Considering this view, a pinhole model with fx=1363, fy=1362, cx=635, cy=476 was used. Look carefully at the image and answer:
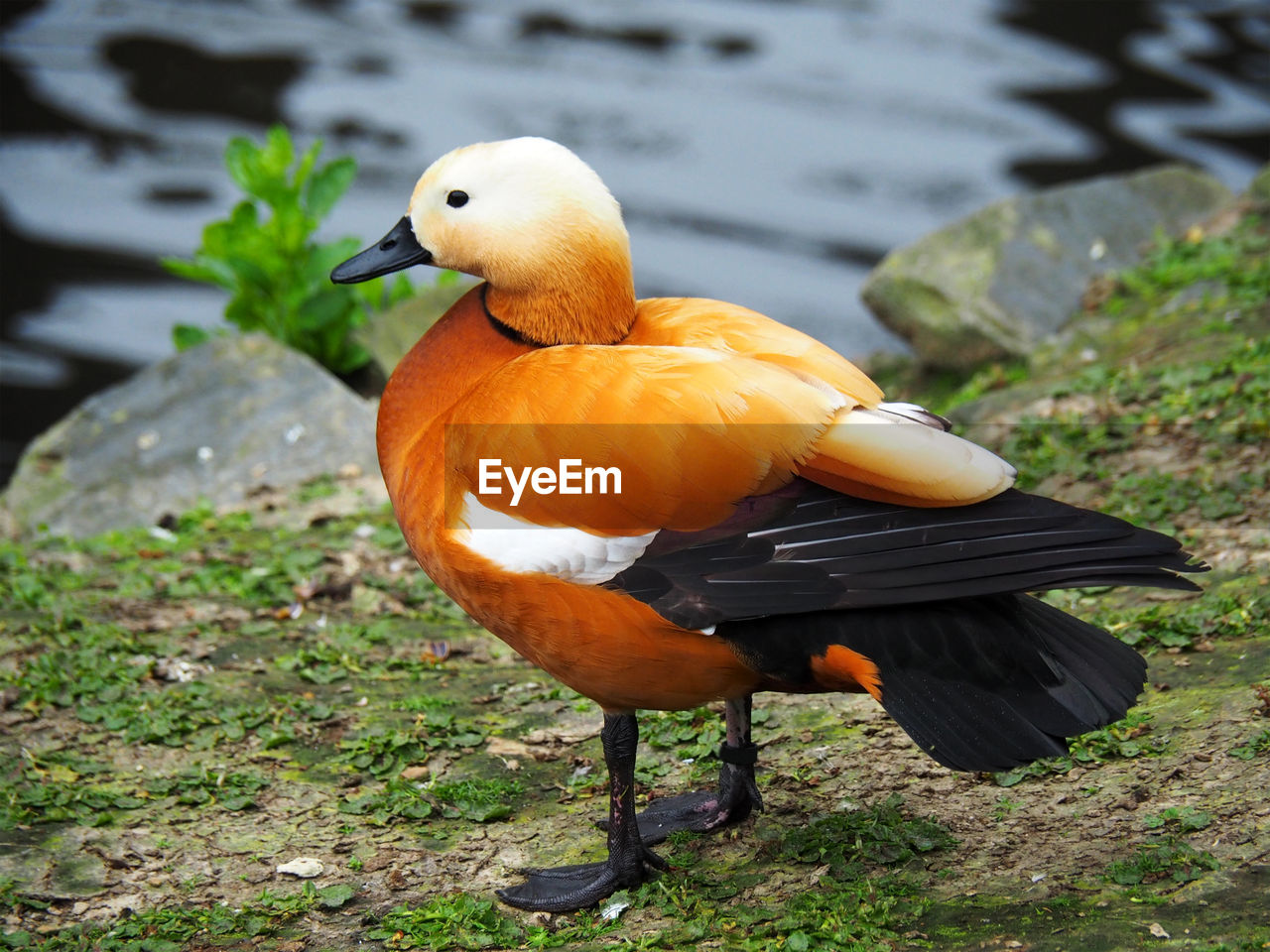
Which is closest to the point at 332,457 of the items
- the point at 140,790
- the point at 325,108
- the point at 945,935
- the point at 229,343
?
the point at 229,343

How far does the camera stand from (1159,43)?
458 inches

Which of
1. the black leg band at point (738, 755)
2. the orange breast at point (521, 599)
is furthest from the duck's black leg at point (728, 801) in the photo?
the orange breast at point (521, 599)

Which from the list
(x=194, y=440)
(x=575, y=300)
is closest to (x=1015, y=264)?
(x=194, y=440)

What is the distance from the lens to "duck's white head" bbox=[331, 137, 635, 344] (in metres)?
2.92

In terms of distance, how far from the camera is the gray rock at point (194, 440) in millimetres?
5488

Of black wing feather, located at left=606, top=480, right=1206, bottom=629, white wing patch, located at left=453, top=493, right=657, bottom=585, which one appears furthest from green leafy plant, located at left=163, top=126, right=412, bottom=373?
black wing feather, located at left=606, top=480, right=1206, bottom=629

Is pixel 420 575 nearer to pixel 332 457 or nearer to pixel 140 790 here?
pixel 332 457

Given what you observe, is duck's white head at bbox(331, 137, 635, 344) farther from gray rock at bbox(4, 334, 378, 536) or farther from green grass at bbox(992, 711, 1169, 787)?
gray rock at bbox(4, 334, 378, 536)

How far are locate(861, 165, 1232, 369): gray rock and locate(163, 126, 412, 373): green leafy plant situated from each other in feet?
8.08

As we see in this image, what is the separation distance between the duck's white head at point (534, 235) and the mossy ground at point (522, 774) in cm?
121

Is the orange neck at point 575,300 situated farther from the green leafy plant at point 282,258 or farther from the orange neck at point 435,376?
the green leafy plant at point 282,258

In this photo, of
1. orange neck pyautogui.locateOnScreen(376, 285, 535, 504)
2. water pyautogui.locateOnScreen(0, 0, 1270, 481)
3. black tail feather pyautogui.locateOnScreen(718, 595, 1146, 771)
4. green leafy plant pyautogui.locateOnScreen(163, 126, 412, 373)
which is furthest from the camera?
water pyautogui.locateOnScreen(0, 0, 1270, 481)

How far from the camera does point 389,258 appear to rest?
10.3ft

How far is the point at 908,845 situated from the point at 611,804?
2.12ft
